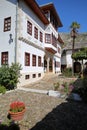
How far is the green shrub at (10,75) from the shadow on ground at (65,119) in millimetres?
5481

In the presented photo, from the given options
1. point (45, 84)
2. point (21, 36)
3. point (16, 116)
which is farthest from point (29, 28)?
point (16, 116)

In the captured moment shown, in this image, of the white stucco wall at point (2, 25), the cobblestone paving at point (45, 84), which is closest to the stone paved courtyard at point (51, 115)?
the cobblestone paving at point (45, 84)

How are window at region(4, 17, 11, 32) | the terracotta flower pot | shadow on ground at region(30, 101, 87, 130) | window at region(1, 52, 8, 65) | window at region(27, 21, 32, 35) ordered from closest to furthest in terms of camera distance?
shadow on ground at region(30, 101, 87, 130) → the terracotta flower pot → window at region(1, 52, 8, 65) → window at region(4, 17, 11, 32) → window at region(27, 21, 32, 35)

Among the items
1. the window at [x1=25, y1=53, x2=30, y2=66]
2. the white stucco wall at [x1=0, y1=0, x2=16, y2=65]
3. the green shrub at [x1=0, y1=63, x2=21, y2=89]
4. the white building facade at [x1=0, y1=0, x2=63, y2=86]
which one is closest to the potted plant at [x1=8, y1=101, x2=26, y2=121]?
the green shrub at [x1=0, y1=63, x2=21, y2=89]

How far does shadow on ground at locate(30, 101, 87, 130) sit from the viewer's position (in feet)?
18.4

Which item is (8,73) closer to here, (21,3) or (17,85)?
(17,85)

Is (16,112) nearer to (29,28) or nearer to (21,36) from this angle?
(21,36)

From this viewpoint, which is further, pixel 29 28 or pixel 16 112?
pixel 29 28

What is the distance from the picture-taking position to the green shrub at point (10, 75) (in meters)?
11.8

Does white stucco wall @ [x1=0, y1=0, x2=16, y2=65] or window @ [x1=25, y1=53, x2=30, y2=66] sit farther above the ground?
white stucco wall @ [x1=0, y1=0, x2=16, y2=65]

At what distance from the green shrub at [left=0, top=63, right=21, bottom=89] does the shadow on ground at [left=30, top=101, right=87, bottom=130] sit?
548 cm

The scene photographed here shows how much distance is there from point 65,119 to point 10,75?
22.8 feet

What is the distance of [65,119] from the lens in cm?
630

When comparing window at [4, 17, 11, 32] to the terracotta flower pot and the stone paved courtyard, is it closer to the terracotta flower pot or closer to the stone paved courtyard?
the stone paved courtyard
